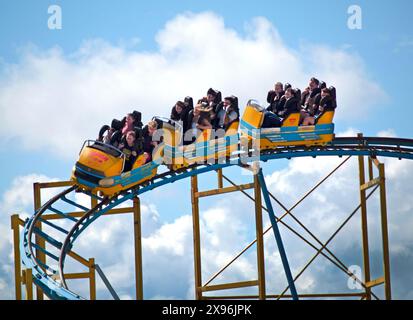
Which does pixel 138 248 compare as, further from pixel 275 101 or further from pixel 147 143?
pixel 275 101

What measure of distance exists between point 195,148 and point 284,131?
40.2 inches

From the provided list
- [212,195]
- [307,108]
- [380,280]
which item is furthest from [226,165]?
[380,280]

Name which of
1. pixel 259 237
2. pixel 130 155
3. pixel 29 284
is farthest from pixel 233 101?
pixel 29 284

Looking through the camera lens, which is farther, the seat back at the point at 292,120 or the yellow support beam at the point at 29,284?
the seat back at the point at 292,120

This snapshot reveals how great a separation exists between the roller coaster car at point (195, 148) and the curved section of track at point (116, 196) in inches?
4.3

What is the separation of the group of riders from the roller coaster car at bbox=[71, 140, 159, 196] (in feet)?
0.33

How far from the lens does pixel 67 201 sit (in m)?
10.5

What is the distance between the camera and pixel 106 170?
33.6ft

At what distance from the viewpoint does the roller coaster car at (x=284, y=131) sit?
A: 10812 mm

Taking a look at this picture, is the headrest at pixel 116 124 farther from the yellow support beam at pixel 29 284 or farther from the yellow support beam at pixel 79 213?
the yellow support beam at pixel 29 284

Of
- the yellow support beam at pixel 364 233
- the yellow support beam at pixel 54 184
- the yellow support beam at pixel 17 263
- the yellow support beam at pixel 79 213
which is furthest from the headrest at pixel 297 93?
the yellow support beam at pixel 17 263

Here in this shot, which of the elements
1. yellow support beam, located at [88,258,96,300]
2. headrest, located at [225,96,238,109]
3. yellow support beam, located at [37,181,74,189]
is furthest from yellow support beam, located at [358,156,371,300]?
yellow support beam, located at [37,181,74,189]
